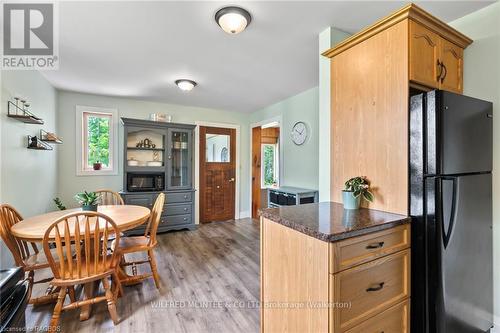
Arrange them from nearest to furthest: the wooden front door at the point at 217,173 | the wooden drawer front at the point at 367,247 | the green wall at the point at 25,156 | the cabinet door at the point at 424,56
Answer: the wooden drawer front at the point at 367,247 < the cabinet door at the point at 424,56 < the green wall at the point at 25,156 < the wooden front door at the point at 217,173

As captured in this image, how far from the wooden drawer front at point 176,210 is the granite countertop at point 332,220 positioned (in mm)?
3082

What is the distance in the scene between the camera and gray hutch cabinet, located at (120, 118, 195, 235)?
392 centimetres

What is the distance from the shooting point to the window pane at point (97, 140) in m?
3.98

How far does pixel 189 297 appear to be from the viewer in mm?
2148

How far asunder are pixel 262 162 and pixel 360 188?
4173 mm

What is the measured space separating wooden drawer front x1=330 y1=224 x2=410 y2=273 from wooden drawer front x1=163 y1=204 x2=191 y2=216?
361cm

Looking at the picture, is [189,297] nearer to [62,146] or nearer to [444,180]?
[444,180]

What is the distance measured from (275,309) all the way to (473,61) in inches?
93.4

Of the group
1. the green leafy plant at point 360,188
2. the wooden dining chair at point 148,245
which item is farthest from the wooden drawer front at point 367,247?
the wooden dining chair at point 148,245

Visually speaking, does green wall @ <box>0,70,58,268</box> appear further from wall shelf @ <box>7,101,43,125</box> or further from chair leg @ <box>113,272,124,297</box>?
chair leg @ <box>113,272,124,297</box>

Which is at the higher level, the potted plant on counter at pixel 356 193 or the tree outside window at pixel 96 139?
the tree outside window at pixel 96 139

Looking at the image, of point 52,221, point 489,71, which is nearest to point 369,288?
point 489,71

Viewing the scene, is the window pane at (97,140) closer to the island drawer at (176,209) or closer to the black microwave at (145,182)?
the black microwave at (145,182)

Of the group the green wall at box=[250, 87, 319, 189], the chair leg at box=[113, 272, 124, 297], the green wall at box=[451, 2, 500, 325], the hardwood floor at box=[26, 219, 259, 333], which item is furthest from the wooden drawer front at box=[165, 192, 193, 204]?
the green wall at box=[451, 2, 500, 325]
